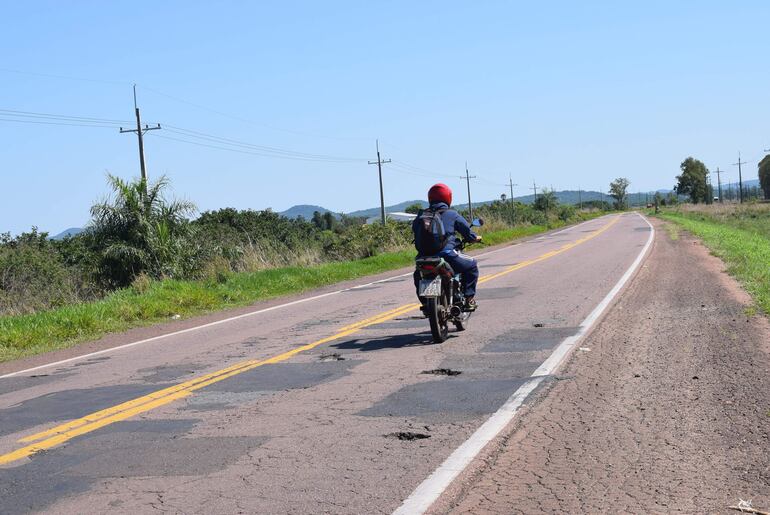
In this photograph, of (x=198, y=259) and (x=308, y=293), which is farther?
(x=198, y=259)

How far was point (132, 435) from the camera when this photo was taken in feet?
21.4

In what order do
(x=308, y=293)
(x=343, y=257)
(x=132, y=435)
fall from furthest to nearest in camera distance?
(x=343, y=257) → (x=308, y=293) → (x=132, y=435)

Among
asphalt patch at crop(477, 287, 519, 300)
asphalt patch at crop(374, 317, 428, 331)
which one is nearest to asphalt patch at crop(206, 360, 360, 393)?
asphalt patch at crop(374, 317, 428, 331)

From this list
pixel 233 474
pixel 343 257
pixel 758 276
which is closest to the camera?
pixel 233 474

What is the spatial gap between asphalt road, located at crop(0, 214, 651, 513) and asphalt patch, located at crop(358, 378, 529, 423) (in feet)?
0.06

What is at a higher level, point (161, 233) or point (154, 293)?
point (161, 233)

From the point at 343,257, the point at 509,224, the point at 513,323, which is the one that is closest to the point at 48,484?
the point at 513,323

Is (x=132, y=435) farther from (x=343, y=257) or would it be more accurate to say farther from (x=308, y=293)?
(x=343, y=257)

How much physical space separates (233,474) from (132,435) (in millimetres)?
1560

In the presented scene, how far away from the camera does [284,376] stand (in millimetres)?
8695

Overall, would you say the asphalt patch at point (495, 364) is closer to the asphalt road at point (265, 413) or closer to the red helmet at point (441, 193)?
the asphalt road at point (265, 413)

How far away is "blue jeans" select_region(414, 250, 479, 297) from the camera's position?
10547mm

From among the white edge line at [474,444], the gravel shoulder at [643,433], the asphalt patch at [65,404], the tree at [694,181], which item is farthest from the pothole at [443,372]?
the tree at [694,181]

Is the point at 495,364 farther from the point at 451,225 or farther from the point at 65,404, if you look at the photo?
the point at 65,404
